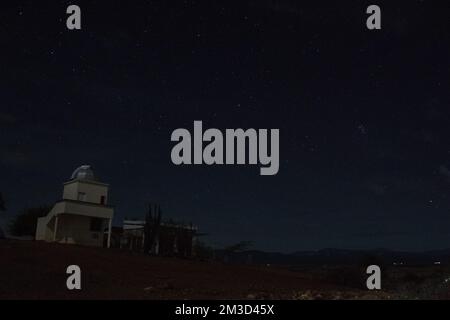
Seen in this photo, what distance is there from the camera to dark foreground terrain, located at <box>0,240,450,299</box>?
12258mm

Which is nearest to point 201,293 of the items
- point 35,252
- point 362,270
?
point 35,252

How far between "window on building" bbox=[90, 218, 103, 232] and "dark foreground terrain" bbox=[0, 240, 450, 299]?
771 centimetres

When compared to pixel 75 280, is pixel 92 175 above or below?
above

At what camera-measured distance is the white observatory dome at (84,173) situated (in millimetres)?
30594

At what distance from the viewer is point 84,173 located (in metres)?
30.8

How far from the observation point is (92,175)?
3089cm

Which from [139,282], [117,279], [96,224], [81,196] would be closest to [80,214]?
[81,196]

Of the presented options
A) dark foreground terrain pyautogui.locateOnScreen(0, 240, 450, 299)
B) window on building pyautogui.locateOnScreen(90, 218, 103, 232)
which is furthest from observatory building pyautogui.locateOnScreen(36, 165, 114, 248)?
dark foreground terrain pyautogui.locateOnScreen(0, 240, 450, 299)

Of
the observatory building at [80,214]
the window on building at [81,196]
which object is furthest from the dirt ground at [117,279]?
the window on building at [81,196]

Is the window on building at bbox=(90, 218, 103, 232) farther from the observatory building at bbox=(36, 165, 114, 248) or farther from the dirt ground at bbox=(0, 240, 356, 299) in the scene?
the dirt ground at bbox=(0, 240, 356, 299)

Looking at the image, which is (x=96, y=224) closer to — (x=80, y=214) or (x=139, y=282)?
(x=80, y=214)
